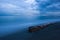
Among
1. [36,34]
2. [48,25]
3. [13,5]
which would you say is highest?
[13,5]

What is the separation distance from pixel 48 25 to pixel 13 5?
1.80ft

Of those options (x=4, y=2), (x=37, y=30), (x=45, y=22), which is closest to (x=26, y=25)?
(x=37, y=30)

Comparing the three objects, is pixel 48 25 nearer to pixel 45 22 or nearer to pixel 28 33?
pixel 45 22

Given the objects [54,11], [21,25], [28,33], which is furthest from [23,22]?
[54,11]

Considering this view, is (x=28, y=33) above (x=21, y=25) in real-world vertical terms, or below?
below

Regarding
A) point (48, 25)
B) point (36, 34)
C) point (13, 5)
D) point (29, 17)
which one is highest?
point (13, 5)

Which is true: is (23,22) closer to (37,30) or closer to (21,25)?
(21,25)

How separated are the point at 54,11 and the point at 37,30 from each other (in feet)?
1.16

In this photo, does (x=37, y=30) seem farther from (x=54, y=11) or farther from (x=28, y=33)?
(x=54, y=11)

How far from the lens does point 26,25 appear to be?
1.59 metres

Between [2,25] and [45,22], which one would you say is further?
[45,22]

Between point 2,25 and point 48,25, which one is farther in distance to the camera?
point 48,25

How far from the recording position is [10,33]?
1531 mm

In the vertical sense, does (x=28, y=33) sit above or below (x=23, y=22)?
below
